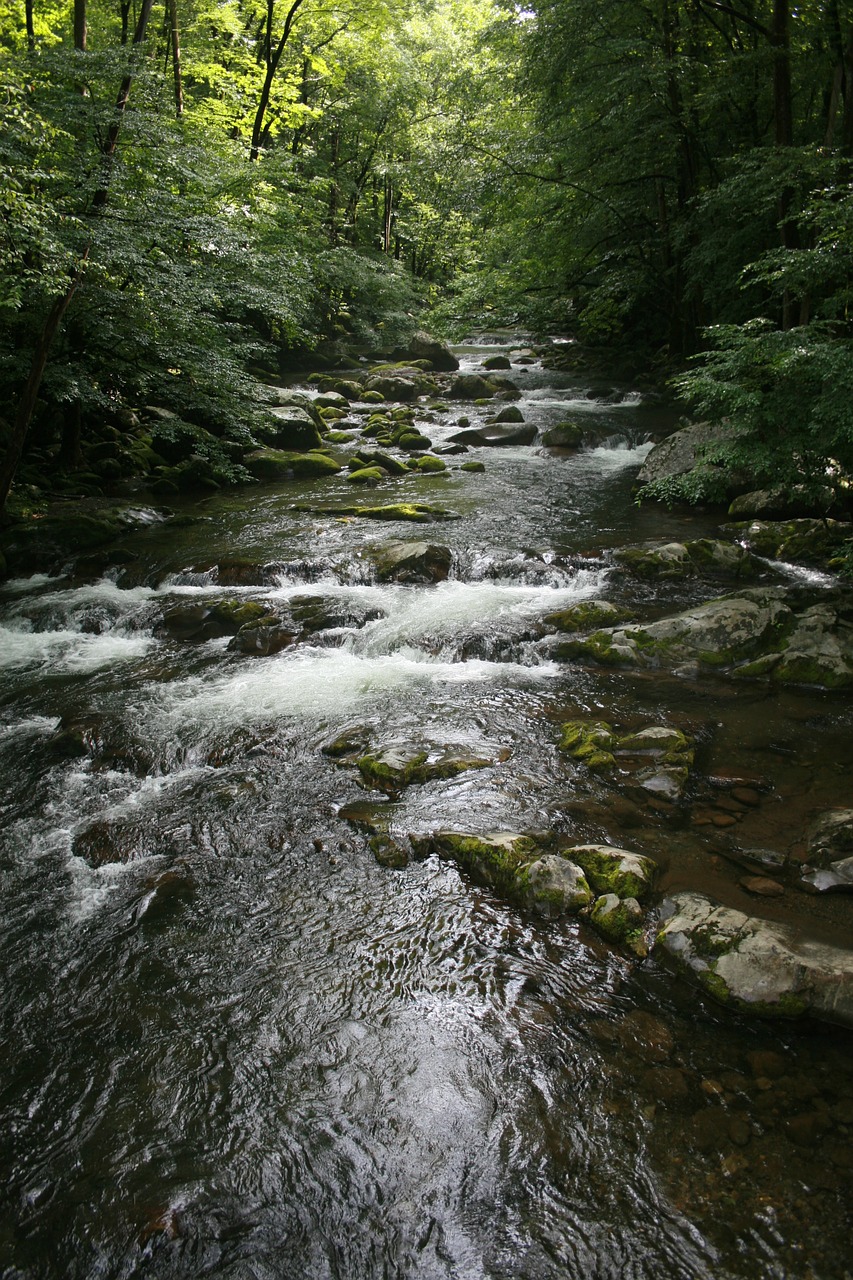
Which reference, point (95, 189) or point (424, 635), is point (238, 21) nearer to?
point (95, 189)

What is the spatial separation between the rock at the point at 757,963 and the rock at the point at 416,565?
6467mm

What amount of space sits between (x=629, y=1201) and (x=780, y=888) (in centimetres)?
212

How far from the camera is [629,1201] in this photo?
2688 mm

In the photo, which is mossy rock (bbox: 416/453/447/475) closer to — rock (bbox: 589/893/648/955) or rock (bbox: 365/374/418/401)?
rock (bbox: 365/374/418/401)

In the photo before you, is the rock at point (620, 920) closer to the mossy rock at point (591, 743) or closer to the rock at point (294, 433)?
the mossy rock at point (591, 743)

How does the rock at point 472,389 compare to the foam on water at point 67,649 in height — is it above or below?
above

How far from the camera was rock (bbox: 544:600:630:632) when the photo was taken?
8.04 meters

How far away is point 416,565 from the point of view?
385 inches

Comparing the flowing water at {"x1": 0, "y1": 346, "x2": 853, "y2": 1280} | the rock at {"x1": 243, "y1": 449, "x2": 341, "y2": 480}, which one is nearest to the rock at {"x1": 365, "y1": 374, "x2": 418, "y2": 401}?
the rock at {"x1": 243, "y1": 449, "x2": 341, "y2": 480}

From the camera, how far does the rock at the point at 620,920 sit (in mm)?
3916

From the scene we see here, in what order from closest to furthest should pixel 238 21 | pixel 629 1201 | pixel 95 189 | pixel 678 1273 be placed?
pixel 678 1273, pixel 629 1201, pixel 95 189, pixel 238 21

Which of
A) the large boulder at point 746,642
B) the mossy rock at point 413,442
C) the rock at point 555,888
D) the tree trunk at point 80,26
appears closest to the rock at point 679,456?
the large boulder at point 746,642

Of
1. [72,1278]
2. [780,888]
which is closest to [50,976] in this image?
[72,1278]

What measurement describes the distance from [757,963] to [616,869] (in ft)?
3.00
